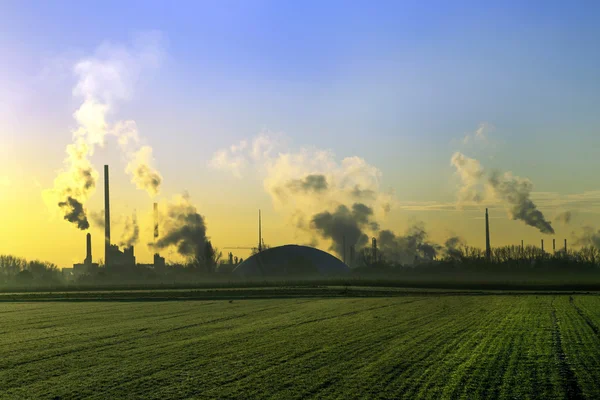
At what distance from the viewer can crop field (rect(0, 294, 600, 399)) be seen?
19.7 meters

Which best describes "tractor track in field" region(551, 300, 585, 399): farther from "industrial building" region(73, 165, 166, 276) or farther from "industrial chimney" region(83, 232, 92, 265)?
"industrial chimney" region(83, 232, 92, 265)

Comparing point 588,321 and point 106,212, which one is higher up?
point 106,212

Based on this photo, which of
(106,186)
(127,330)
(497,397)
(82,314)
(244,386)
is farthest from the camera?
(106,186)

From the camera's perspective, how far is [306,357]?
84.4ft

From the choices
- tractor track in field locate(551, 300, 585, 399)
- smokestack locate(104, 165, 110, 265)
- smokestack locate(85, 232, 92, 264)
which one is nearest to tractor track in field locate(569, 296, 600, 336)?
tractor track in field locate(551, 300, 585, 399)

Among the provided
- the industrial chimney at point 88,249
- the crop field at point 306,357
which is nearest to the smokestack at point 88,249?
the industrial chimney at point 88,249

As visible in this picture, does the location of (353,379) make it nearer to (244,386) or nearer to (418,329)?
(244,386)

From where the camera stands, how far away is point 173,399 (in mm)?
18562

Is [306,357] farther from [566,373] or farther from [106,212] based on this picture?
[106,212]

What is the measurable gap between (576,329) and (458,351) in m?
11.5

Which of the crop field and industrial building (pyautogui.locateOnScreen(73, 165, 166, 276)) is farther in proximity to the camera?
industrial building (pyautogui.locateOnScreen(73, 165, 166, 276))

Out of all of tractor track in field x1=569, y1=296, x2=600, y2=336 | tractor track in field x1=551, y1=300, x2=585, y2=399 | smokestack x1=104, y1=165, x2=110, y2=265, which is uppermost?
smokestack x1=104, y1=165, x2=110, y2=265

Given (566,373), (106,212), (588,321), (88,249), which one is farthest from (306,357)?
(88,249)

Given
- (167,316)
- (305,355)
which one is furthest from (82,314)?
(305,355)
